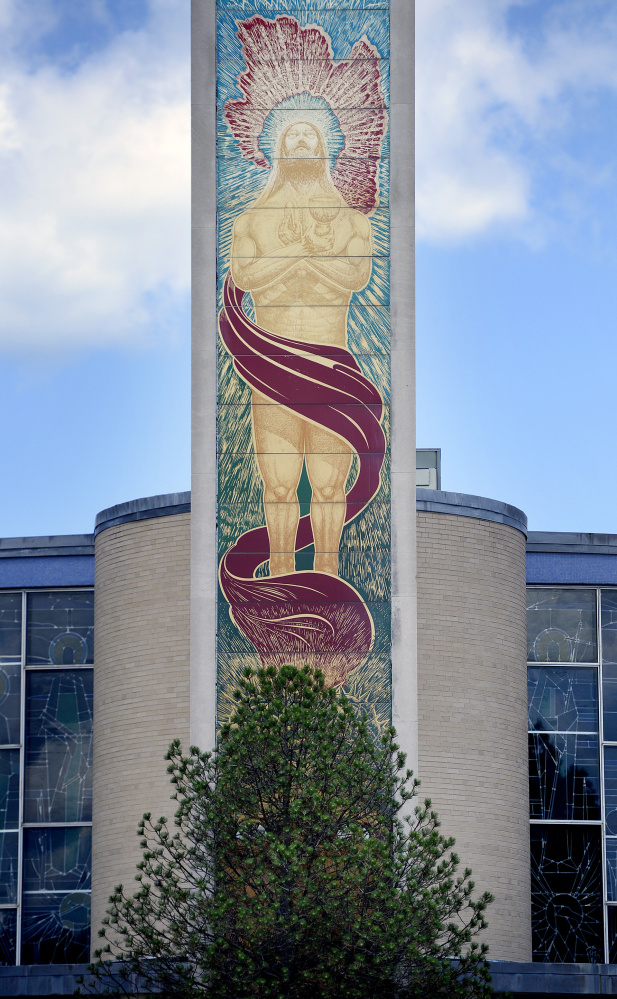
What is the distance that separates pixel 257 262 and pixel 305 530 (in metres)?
4.63

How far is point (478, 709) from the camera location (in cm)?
2916

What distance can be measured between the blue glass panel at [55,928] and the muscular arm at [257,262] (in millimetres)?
12037

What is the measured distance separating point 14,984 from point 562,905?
35.8 feet

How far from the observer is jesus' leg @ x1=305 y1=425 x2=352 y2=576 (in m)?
26.9

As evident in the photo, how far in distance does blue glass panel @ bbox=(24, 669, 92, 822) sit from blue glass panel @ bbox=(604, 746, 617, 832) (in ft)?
32.3

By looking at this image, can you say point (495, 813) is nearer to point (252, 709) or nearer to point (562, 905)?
point (562, 905)

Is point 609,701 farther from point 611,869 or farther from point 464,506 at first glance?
point 464,506

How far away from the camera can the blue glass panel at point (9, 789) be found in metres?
32.0

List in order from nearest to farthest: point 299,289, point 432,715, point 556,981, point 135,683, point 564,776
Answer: point 556,981 → point 299,289 → point 432,715 → point 135,683 → point 564,776

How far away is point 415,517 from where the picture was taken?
2706 cm

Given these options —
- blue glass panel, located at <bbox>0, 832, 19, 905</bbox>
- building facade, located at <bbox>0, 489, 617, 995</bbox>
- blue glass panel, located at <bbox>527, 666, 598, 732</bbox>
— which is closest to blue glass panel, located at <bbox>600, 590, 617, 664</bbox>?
building facade, located at <bbox>0, 489, 617, 995</bbox>

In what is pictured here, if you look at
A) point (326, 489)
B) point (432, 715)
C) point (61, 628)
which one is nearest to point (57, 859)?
point (61, 628)

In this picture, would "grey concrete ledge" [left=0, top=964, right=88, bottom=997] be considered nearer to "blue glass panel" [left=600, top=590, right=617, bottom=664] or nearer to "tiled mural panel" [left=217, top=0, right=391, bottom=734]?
"tiled mural panel" [left=217, top=0, right=391, bottom=734]

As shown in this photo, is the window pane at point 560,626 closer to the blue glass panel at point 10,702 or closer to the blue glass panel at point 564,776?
the blue glass panel at point 564,776
